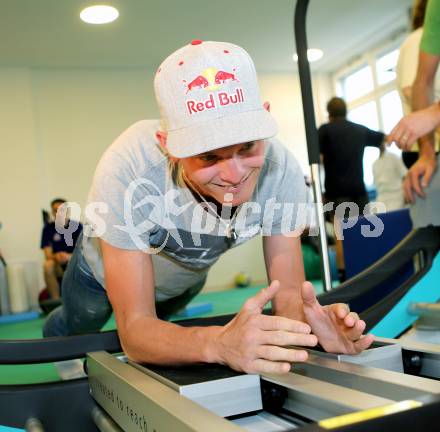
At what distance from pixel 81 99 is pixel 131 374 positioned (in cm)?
758

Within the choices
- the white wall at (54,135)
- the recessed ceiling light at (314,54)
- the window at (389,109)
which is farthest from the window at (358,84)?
the white wall at (54,135)

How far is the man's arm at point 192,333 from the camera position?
3.24 feet

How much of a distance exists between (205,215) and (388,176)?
11.2 feet

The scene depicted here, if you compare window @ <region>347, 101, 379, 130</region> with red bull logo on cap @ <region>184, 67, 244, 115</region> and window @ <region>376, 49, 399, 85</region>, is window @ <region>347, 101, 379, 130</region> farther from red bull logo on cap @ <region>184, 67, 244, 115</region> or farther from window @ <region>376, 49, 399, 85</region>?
red bull logo on cap @ <region>184, 67, 244, 115</region>

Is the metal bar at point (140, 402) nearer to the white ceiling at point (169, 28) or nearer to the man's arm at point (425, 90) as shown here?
the man's arm at point (425, 90)

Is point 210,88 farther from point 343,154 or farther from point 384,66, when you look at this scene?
point 384,66

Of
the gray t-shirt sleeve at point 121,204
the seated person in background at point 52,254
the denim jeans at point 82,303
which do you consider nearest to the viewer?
the gray t-shirt sleeve at point 121,204

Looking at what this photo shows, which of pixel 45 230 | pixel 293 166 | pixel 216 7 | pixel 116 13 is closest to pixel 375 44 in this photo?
pixel 216 7

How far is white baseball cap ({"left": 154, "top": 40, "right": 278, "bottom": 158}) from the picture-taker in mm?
1168

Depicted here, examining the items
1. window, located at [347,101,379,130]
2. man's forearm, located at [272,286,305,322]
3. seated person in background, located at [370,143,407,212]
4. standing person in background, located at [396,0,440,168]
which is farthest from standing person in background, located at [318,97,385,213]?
window, located at [347,101,379,130]

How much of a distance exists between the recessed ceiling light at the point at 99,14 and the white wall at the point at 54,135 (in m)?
1.95

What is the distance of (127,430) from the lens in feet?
3.62

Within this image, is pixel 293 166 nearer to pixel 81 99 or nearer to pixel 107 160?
pixel 107 160

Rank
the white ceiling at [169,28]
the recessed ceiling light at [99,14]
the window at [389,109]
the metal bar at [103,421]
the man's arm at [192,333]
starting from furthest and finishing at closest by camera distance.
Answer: the window at [389,109] → the white ceiling at [169,28] → the recessed ceiling light at [99,14] → the metal bar at [103,421] → the man's arm at [192,333]
